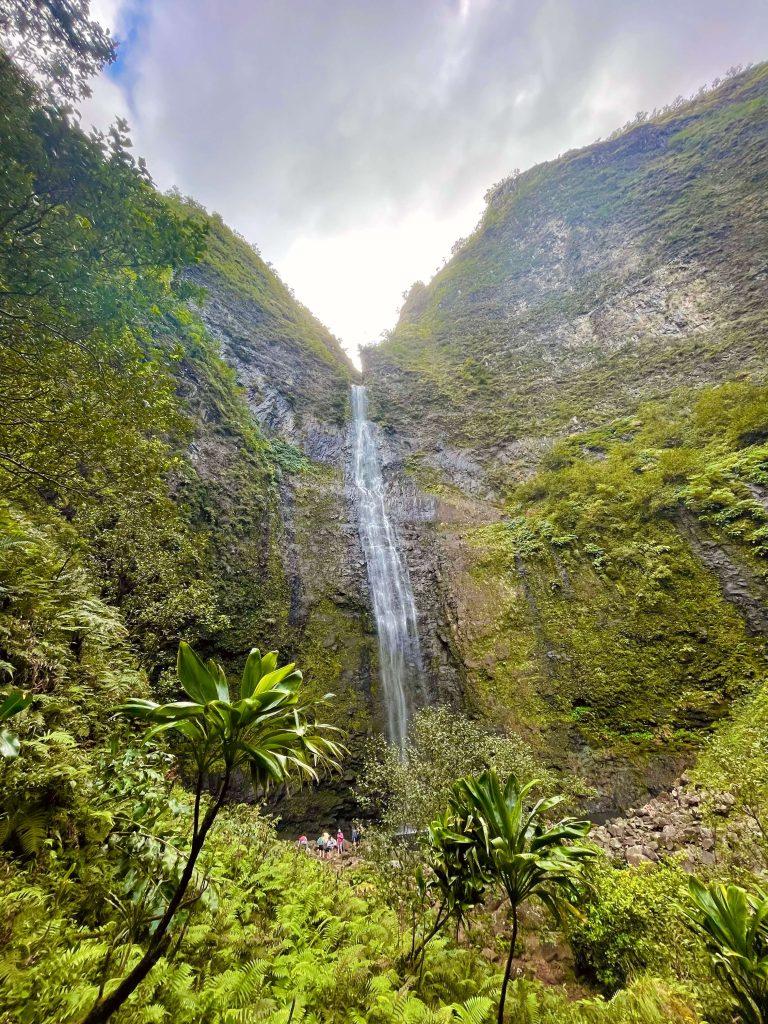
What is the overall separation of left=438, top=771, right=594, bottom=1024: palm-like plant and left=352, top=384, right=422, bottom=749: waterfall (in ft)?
31.6

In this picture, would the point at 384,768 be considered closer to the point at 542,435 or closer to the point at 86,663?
the point at 86,663

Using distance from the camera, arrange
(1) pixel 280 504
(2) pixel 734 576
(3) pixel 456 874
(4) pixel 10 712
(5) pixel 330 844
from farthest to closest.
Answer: (1) pixel 280 504 < (2) pixel 734 576 < (5) pixel 330 844 < (3) pixel 456 874 < (4) pixel 10 712

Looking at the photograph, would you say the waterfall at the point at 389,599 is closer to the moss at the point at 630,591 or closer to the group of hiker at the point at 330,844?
the moss at the point at 630,591

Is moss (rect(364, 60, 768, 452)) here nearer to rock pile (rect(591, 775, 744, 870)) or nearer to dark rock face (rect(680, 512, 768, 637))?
dark rock face (rect(680, 512, 768, 637))

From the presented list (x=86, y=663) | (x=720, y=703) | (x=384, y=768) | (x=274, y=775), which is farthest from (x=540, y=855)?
(x=720, y=703)

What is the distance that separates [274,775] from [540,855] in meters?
2.89

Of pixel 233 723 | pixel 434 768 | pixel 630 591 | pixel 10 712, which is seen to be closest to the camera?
pixel 10 712

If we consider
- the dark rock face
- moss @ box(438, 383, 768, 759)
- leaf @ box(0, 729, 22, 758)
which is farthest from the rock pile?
leaf @ box(0, 729, 22, 758)

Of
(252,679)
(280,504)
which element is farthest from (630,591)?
(280,504)

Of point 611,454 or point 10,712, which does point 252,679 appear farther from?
point 611,454

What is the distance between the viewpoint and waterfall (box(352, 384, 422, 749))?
13.6 metres

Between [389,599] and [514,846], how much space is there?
12473mm

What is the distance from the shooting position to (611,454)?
16.1 metres

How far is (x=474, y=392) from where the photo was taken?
79.2 feet
